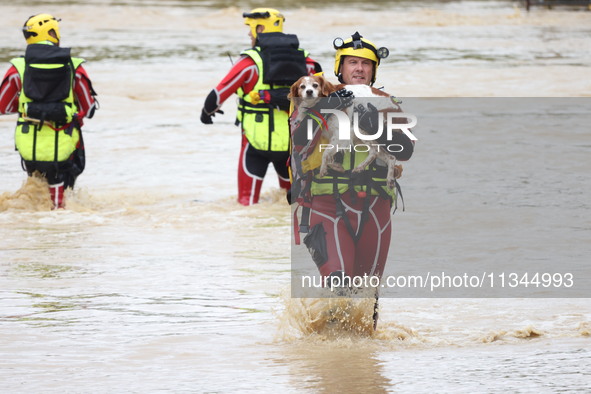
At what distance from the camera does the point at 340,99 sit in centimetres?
674

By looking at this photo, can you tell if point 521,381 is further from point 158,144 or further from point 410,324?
point 158,144

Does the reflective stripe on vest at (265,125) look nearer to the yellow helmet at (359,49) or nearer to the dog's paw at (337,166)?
the yellow helmet at (359,49)

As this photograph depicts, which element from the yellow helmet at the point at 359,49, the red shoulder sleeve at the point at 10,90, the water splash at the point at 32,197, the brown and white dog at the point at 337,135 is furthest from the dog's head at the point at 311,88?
the water splash at the point at 32,197

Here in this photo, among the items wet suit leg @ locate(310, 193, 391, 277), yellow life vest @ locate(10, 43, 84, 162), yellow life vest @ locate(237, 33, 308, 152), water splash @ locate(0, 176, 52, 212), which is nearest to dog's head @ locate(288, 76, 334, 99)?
wet suit leg @ locate(310, 193, 391, 277)

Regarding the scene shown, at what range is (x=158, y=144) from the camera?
17719mm

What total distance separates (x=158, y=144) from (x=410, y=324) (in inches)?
401

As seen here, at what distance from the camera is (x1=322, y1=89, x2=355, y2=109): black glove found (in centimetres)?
672

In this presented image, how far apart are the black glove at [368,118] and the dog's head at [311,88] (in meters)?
0.22

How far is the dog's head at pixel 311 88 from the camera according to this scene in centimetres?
667

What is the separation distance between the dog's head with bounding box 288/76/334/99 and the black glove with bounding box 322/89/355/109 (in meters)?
0.08

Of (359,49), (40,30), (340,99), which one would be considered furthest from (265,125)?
(340,99)

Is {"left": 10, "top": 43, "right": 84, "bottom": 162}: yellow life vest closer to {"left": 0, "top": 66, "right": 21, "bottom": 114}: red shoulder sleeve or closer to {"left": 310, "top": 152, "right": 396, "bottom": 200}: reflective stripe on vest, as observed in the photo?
{"left": 0, "top": 66, "right": 21, "bottom": 114}: red shoulder sleeve

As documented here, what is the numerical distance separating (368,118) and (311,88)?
33 cm

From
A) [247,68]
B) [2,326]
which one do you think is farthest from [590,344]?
[247,68]
